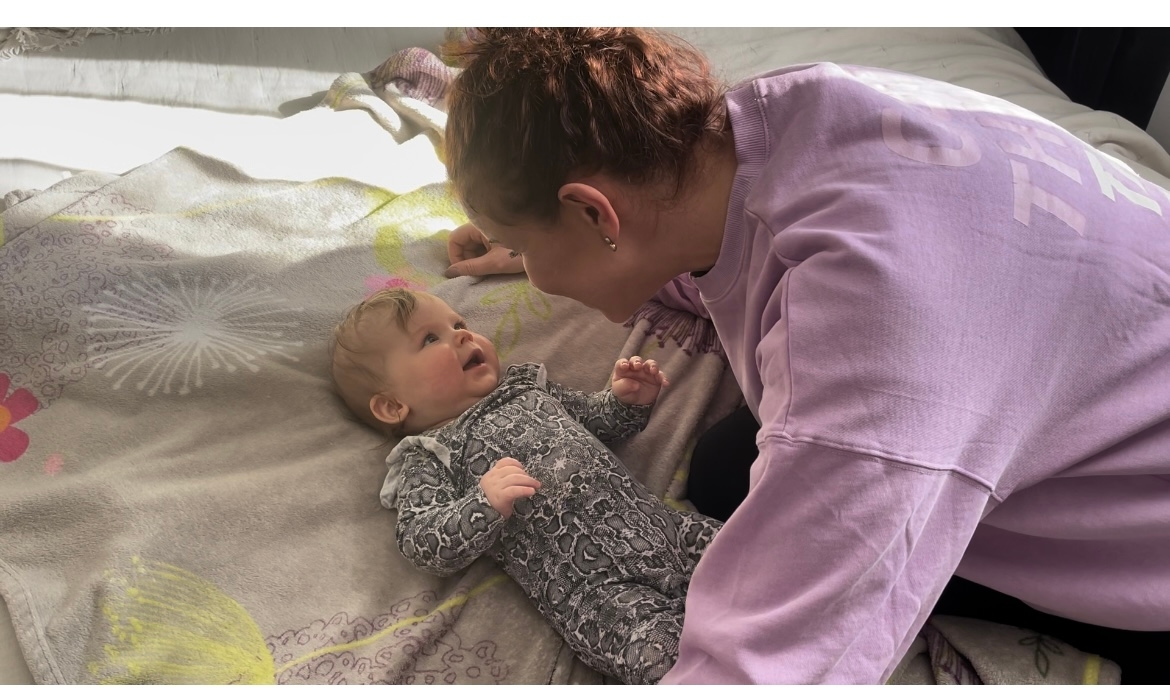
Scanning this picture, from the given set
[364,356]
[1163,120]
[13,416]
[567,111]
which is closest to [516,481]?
[364,356]

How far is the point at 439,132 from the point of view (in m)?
1.81

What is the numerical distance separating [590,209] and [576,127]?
84 mm

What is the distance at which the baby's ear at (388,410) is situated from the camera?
134cm

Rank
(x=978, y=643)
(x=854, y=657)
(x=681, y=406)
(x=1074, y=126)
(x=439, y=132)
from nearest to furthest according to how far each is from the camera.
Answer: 1. (x=854, y=657)
2. (x=978, y=643)
3. (x=681, y=406)
4. (x=1074, y=126)
5. (x=439, y=132)

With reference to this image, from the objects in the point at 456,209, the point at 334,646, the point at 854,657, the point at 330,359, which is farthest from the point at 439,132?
the point at 854,657

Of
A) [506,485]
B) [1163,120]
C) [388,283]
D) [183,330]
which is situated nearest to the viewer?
[506,485]

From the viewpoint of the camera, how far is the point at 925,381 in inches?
29.3

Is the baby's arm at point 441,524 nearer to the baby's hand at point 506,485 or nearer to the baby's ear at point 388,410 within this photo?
the baby's hand at point 506,485

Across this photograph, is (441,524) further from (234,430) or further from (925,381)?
(925,381)

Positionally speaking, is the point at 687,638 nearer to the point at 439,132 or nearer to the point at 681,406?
the point at 681,406

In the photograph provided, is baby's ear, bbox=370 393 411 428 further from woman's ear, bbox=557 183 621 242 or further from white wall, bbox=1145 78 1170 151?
white wall, bbox=1145 78 1170 151

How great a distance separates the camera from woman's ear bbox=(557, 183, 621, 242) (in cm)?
90

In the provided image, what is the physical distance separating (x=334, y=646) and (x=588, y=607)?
306mm

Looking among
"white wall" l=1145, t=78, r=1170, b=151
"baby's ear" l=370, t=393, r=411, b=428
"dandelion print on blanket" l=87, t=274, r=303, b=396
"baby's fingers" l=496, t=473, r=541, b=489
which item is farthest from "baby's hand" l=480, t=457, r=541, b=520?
"white wall" l=1145, t=78, r=1170, b=151
